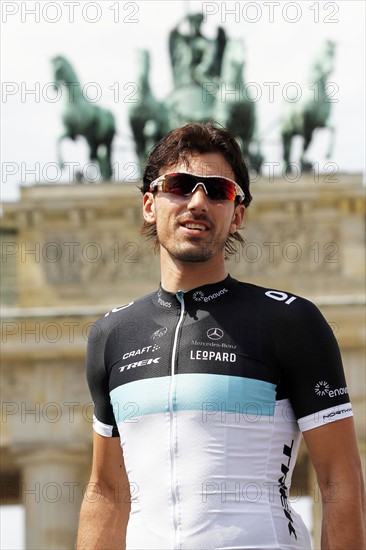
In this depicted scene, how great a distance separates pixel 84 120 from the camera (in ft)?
98.1

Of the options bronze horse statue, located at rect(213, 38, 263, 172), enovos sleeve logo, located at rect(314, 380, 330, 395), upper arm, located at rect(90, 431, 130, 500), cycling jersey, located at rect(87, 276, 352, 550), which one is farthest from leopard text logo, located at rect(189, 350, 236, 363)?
bronze horse statue, located at rect(213, 38, 263, 172)

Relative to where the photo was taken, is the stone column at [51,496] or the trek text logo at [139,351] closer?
the trek text logo at [139,351]

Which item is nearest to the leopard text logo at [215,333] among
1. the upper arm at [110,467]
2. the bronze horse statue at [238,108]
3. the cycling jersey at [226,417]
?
the cycling jersey at [226,417]

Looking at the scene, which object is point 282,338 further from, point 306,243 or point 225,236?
point 306,243

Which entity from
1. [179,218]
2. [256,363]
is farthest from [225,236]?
[256,363]

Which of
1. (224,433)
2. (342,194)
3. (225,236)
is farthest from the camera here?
(342,194)

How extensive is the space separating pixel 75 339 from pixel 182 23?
6266mm

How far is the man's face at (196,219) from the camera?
4.33m

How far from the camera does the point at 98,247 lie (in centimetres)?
2934

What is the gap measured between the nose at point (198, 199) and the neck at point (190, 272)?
158mm

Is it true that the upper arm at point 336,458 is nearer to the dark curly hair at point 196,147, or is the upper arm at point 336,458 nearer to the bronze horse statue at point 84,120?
the dark curly hair at point 196,147

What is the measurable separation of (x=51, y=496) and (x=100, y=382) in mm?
26367

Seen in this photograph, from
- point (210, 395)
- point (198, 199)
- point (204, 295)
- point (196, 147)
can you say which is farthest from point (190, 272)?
point (210, 395)

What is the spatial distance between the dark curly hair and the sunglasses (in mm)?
67
